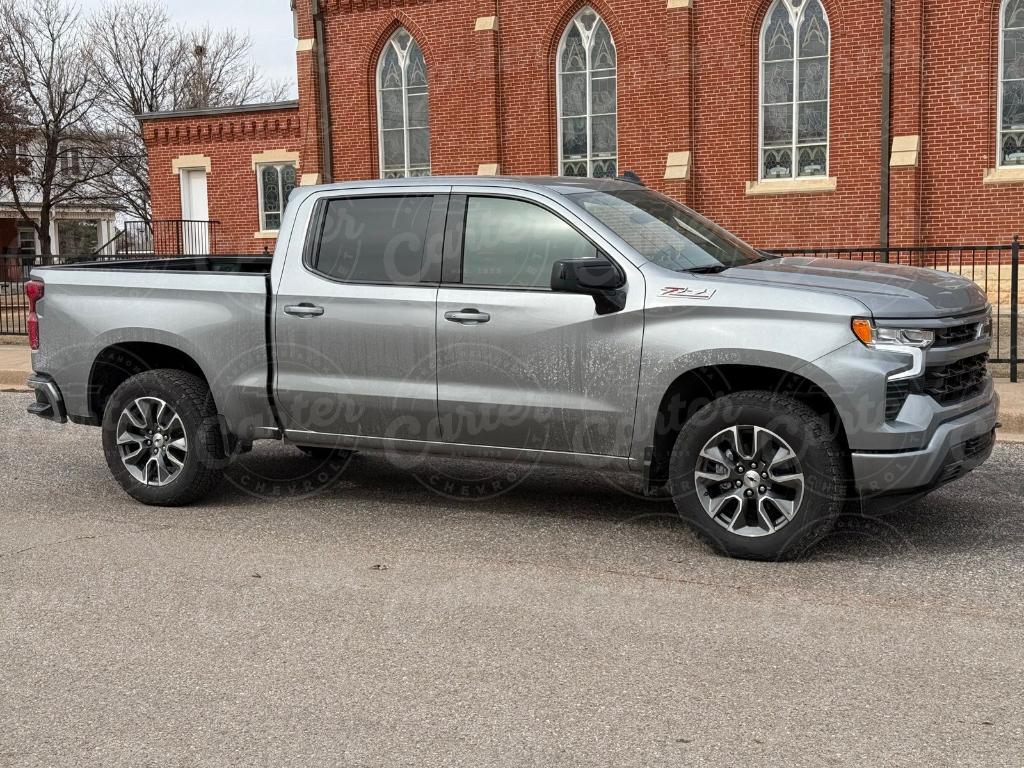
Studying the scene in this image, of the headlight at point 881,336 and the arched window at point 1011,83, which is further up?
the arched window at point 1011,83

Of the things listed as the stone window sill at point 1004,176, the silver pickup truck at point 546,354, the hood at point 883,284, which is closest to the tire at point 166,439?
the silver pickup truck at point 546,354

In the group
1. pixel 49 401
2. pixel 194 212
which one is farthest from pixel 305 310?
pixel 194 212

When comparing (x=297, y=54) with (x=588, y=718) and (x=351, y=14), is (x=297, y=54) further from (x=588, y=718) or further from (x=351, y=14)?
(x=588, y=718)

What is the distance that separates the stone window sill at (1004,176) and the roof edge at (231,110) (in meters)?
17.2

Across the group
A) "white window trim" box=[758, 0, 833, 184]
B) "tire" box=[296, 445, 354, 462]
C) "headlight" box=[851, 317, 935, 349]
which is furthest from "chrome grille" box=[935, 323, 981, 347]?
"white window trim" box=[758, 0, 833, 184]

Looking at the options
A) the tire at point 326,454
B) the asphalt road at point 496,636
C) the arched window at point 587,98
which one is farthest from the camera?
the arched window at point 587,98

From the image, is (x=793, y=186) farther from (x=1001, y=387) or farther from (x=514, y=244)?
(x=514, y=244)

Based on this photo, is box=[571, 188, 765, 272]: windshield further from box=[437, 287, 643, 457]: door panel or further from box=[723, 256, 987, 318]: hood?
box=[437, 287, 643, 457]: door panel

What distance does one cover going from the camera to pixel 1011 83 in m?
19.5

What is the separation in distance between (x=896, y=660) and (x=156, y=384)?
468cm

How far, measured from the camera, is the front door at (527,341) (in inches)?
241

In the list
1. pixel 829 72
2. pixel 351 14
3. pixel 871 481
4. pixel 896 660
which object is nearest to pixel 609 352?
pixel 871 481

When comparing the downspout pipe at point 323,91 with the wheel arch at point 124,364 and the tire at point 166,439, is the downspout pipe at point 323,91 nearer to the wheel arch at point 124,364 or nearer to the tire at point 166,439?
the wheel arch at point 124,364

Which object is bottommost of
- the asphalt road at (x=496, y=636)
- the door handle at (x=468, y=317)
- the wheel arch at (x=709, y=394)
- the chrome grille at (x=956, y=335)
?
the asphalt road at (x=496, y=636)
